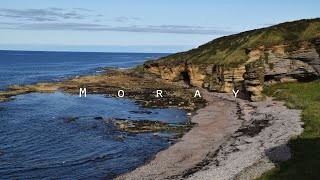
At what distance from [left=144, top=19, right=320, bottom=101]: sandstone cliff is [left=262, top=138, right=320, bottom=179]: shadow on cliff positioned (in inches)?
1368

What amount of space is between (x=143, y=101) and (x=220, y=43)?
44087 millimetres

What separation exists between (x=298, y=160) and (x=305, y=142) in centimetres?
638

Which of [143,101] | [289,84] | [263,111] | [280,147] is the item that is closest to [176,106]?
[143,101]

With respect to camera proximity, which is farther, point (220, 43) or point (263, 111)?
point (220, 43)

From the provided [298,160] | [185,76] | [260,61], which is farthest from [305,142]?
[185,76]

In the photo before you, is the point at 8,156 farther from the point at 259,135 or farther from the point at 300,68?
the point at 300,68

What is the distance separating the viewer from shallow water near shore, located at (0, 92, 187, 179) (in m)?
38.8

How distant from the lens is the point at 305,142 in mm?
39156

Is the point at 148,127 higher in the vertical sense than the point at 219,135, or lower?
lower

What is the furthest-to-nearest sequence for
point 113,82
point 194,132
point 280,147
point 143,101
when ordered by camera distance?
1. point 113,82
2. point 143,101
3. point 194,132
4. point 280,147

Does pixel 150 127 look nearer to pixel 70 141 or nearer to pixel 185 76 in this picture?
pixel 70 141

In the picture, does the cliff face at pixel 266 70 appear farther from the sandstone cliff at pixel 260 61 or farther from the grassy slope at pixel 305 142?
the grassy slope at pixel 305 142

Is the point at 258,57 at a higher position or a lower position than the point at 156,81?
higher

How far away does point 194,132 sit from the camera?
175 feet
